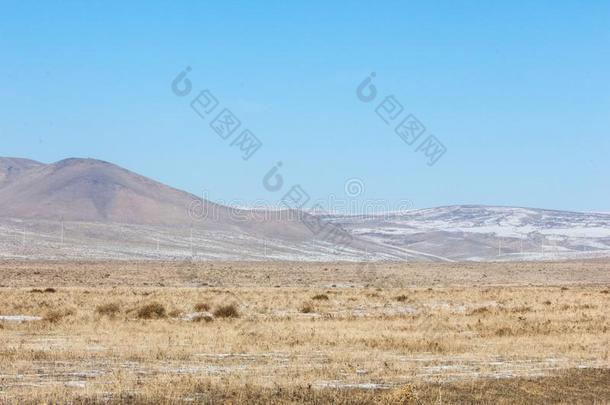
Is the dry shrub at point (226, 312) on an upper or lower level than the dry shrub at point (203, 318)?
upper

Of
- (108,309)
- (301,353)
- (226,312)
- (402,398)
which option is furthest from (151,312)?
(402,398)

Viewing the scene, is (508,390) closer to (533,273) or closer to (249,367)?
(249,367)

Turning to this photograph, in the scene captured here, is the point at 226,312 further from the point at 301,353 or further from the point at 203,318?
the point at 301,353

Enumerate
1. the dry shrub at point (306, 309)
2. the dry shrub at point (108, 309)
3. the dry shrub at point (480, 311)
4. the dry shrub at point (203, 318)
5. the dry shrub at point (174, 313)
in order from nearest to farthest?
the dry shrub at point (203, 318) < the dry shrub at point (108, 309) < the dry shrub at point (174, 313) < the dry shrub at point (480, 311) < the dry shrub at point (306, 309)

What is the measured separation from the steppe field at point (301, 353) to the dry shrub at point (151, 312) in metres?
0.07

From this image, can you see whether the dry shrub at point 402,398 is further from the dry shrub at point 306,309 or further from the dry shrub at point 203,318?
the dry shrub at point 306,309

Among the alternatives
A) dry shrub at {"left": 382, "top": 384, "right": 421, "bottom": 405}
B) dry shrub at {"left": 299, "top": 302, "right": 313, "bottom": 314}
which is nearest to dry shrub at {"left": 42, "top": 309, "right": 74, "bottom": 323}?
dry shrub at {"left": 299, "top": 302, "right": 313, "bottom": 314}

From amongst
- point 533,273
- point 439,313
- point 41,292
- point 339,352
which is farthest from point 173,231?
point 339,352

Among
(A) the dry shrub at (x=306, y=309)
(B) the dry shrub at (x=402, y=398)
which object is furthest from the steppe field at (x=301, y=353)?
(A) the dry shrub at (x=306, y=309)

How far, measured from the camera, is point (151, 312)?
102 ft

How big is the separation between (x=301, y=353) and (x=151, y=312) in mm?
11424

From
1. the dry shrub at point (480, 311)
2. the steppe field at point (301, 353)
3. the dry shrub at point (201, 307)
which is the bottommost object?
the steppe field at point (301, 353)

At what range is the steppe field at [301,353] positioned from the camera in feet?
47.5

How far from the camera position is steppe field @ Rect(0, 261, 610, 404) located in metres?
14.5
